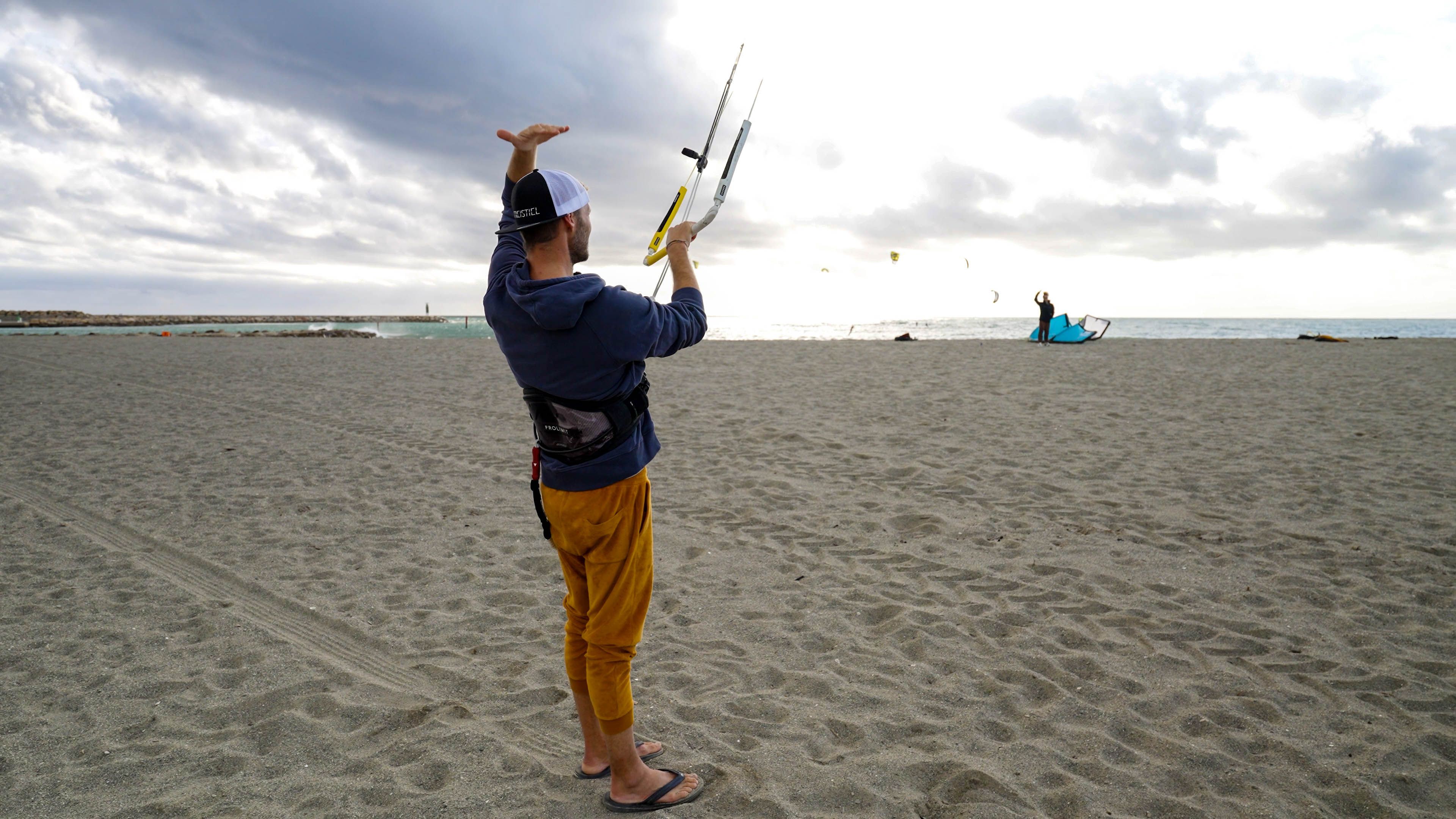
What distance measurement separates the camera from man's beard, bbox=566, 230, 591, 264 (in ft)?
6.87

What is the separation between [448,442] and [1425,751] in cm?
828

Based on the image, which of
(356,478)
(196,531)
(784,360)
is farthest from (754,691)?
(784,360)

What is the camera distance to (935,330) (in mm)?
56375

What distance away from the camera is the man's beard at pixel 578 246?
2.09 m

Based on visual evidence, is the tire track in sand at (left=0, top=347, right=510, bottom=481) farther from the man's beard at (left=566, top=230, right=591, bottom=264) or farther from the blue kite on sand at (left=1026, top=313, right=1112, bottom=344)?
the blue kite on sand at (left=1026, top=313, right=1112, bottom=344)

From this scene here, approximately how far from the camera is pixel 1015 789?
8.18 ft

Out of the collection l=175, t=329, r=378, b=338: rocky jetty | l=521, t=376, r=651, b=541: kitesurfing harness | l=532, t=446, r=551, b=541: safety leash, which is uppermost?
l=175, t=329, r=378, b=338: rocky jetty

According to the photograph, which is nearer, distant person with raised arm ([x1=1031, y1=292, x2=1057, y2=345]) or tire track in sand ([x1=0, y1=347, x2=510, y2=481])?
tire track in sand ([x1=0, y1=347, x2=510, y2=481])

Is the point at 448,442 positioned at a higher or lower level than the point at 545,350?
lower

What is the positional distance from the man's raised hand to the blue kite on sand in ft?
77.3

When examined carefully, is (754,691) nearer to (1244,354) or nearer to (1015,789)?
(1015,789)

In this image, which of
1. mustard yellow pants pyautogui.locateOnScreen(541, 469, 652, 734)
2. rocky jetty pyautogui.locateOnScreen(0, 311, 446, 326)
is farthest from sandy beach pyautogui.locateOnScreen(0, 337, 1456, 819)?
rocky jetty pyautogui.locateOnScreen(0, 311, 446, 326)

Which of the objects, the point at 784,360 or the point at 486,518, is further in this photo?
the point at 784,360

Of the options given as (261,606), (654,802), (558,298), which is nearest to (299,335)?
(261,606)
